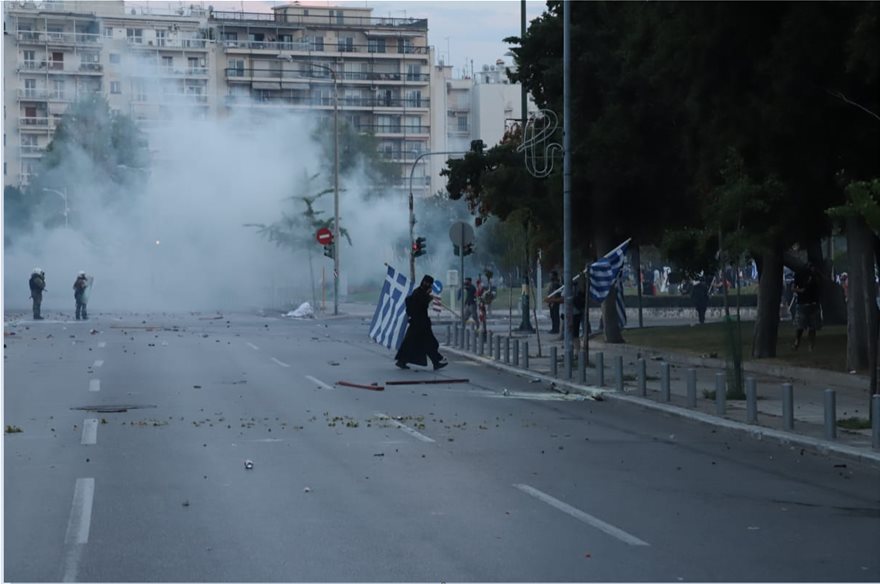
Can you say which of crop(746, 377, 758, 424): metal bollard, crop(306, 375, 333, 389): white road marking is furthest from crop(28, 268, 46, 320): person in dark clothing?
crop(746, 377, 758, 424): metal bollard

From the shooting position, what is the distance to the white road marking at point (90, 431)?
16047 mm

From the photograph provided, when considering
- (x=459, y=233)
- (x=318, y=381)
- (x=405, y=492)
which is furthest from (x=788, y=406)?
(x=459, y=233)

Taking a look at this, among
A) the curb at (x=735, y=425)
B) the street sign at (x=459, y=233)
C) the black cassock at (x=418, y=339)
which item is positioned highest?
the street sign at (x=459, y=233)

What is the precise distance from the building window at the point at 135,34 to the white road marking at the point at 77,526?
102 metres

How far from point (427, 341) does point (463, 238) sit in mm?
9334

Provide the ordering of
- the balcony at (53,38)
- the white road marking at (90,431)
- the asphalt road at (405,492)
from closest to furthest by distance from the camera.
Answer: the asphalt road at (405,492) < the white road marking at (90,431) < the balcony at (53,38)

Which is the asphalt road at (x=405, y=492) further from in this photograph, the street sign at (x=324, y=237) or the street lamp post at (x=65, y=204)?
the street lamp post at (x=65, y=204)

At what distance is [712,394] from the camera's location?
71.5 feet

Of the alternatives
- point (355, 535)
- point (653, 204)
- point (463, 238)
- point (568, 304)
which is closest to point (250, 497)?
point (355, 535)

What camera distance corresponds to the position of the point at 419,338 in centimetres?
2855

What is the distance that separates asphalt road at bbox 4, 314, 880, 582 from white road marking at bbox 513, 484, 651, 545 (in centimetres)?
3

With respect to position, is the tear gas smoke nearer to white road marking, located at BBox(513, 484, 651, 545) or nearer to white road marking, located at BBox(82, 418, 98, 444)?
white road marking, located at BBox(82, 418, 98, 444)

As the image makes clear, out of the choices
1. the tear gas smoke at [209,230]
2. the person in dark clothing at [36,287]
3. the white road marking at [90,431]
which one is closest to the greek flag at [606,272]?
the white road marking at [90,431]

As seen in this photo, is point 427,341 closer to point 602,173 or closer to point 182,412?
point 602,173
